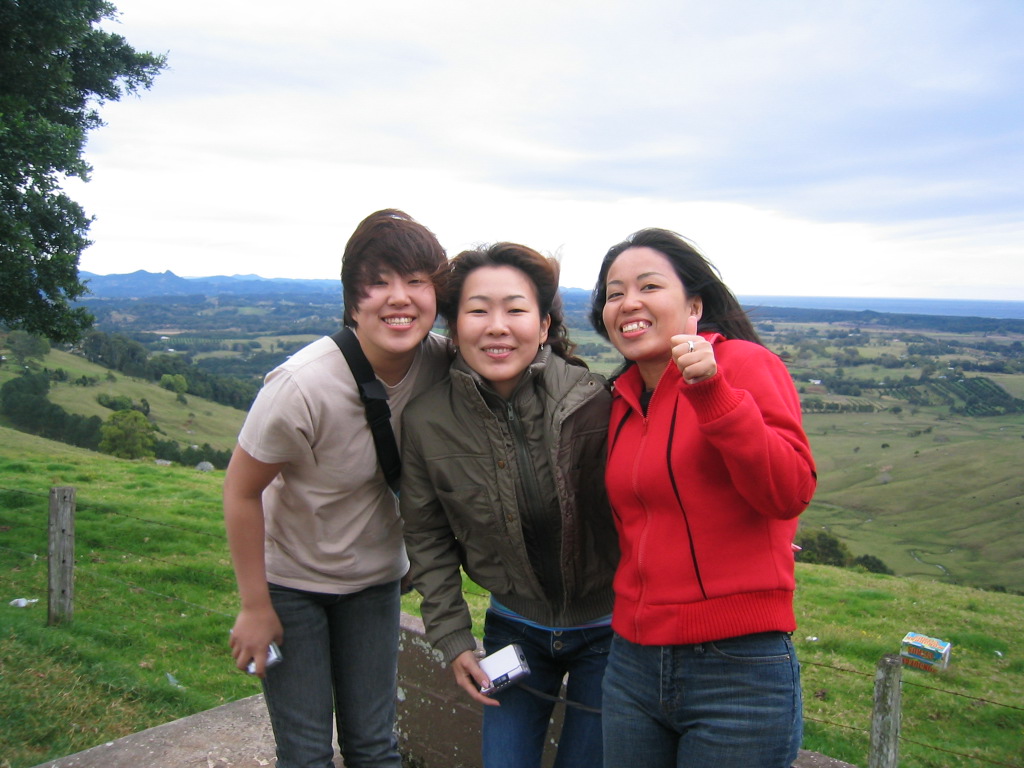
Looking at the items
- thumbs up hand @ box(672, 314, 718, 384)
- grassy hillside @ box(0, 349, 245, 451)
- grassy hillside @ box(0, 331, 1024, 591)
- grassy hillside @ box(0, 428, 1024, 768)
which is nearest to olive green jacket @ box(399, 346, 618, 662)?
thumbs up hand @ box(672, 314, 718, 384)

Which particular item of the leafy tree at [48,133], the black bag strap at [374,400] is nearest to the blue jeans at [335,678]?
the black bag strap at [374,400]

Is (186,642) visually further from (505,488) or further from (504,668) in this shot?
(505,488)

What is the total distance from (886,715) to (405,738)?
90.8 inches

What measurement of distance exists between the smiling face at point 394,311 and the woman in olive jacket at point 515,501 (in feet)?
0.31

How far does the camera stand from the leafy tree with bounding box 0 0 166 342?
7.54 m

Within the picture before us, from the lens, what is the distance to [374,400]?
7.97 feet

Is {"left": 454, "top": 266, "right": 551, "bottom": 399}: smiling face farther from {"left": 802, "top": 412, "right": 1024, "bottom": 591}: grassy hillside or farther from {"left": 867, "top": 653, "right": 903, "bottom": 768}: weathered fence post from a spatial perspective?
{"left": 802, "top": 412, "right": 1024, "bottom": 591}: grassy hillside

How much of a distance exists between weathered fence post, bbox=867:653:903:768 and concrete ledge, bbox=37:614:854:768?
1.40 meters

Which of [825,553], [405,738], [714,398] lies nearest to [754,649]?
[714,398]

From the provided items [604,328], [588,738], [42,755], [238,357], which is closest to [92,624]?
[42,755]

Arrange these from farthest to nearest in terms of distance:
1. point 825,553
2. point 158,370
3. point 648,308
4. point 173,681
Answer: point 158,370 → point 825,553 → point 173,681 → point 648,308

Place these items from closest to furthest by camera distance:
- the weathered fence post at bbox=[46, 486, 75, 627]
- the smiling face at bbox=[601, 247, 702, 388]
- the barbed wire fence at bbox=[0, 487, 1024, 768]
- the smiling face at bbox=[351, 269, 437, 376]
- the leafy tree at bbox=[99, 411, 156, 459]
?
1. the smiling face at bbox=[601, 247, 702, 388]
2. the smiling face at bbox=[351, 269, 437, 376]
3. the weathered fence post at bbox=[46, 486, 75, 627]
4. the barbed wire fence at bbox=[0, 487, 1024, 768]
5. the leafy tree at bbox=[99, 411, 156, 459]

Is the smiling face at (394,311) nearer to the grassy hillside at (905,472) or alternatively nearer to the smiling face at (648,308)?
the smiling face at (648,308)

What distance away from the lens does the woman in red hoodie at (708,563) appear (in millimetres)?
1823
